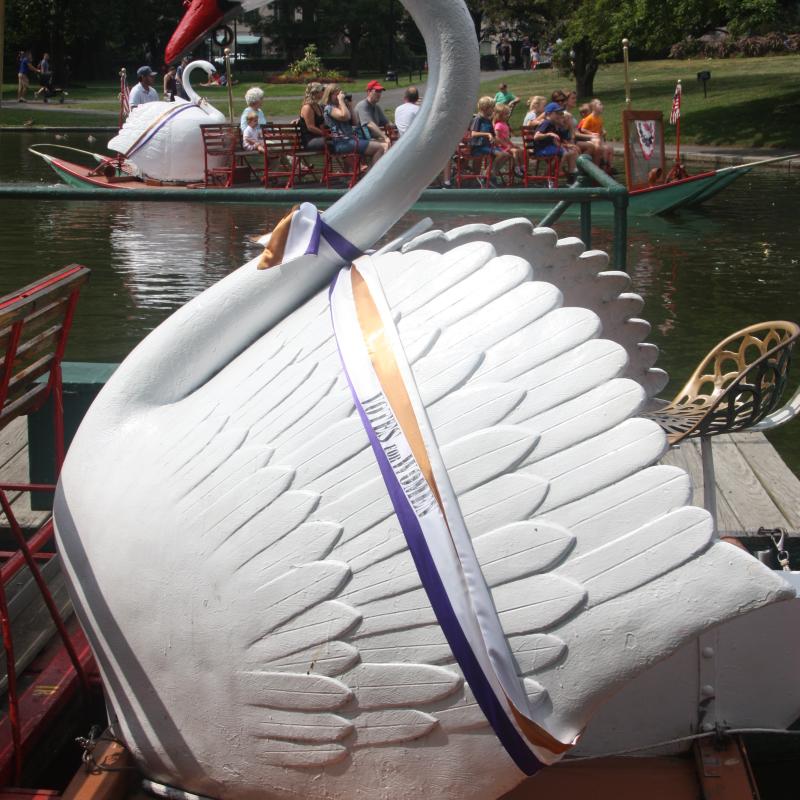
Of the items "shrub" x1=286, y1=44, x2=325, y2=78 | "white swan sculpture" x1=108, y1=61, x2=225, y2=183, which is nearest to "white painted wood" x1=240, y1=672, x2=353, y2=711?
"white swan sculpture" x1=108, y1=61, x2=225, y2=183

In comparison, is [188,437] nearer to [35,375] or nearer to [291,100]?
[35,375]

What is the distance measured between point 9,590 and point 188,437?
4.68 feet

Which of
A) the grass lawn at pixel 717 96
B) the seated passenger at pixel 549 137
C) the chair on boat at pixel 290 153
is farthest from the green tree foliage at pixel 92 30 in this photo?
the seated passenger at pixel 549 137

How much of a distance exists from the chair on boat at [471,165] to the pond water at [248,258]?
2.36 metres

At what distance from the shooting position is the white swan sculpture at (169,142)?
16.0 m

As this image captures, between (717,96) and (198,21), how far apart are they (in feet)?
93.1

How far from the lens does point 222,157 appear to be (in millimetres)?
16281

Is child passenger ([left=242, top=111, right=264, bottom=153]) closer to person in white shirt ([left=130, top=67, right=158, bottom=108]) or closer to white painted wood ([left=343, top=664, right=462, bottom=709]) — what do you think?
person in white shirt ([left=130, top=67, right=158, bottom=108])

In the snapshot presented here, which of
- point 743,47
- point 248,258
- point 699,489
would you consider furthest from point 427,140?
point 743,47

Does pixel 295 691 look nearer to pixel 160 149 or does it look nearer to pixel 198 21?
pixel 198 21

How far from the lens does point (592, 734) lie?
106 inches

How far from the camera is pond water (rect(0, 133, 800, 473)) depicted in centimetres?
840

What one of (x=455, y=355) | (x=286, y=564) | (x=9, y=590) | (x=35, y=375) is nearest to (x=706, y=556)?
(x=455, y=355)

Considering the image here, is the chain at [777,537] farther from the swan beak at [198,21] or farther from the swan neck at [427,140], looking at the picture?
the swan beak at [198,21]
